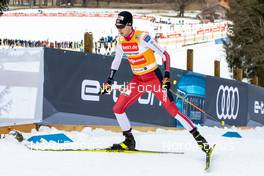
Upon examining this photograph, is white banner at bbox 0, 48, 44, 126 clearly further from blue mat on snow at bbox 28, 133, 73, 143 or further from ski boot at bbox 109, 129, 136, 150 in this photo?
ski boot at bbox 109, 129, 136, 150

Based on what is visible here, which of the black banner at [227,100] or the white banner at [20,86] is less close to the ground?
the white banner at [20,86]

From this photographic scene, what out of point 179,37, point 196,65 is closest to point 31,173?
point 196,65

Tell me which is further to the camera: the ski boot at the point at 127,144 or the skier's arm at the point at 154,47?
the ski boot at the point at 127,144

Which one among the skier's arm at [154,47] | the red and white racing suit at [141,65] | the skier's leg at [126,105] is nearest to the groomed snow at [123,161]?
the skier's leg at [126,105]

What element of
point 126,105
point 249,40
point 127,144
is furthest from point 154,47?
point 249,40

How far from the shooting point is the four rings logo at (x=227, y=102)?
15430 millimetres

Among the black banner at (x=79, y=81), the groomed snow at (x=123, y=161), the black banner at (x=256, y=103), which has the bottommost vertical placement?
the black banner at (x=256, y=103)

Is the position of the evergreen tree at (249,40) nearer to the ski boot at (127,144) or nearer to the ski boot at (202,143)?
the ski boot at (127,144)

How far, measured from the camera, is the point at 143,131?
12156 millimetres

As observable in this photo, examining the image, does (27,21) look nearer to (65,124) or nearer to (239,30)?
(239,30)

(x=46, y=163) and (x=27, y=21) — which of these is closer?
(x=46, y=163)

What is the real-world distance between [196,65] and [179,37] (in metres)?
14.0

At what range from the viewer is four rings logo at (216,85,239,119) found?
50.6 ft

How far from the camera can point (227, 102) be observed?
1591 cm
